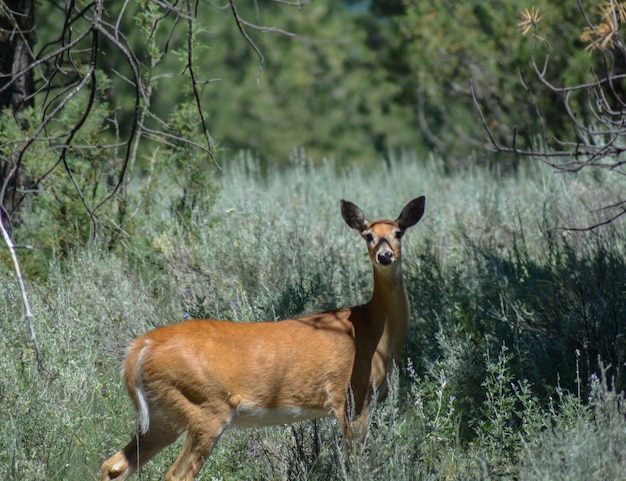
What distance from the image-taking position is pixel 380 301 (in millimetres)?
5441

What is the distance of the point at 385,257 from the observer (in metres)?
5.22

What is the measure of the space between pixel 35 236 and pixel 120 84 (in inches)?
502

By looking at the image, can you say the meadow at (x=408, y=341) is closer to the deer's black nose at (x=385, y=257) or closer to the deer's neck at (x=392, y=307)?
the deer's neck at (x=392, y=307)

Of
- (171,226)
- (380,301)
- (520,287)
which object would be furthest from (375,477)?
(171,226)

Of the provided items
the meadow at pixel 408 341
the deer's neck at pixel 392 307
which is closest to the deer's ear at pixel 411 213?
the deer's neck at pixel 392 307

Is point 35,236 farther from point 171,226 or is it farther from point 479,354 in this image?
point 479,354

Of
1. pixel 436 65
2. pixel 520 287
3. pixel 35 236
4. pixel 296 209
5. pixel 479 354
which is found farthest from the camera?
pixel 436 65

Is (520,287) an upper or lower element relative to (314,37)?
lower

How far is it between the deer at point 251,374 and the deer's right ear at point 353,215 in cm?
31

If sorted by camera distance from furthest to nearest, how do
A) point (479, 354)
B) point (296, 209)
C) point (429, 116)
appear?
1. point (429, 116)
2. point (296, 209)
3. point (479, 354)

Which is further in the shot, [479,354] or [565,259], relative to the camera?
[565,259]

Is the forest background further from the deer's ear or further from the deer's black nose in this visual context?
the deer's black nose

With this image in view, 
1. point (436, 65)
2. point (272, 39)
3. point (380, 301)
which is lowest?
point (380, 301)

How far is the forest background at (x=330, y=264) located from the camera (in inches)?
189
